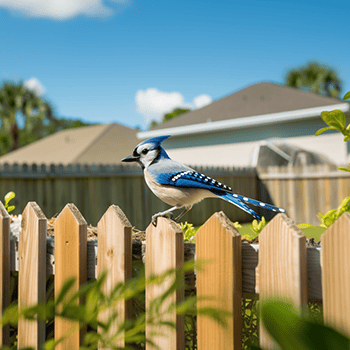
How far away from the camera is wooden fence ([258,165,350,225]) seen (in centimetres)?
980

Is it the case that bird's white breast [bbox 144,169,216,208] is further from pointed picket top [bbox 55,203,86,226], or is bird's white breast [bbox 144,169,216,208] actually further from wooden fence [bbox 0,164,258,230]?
wooden fence [bbox 0,164,258,230]

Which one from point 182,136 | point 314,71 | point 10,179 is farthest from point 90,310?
point 314,71

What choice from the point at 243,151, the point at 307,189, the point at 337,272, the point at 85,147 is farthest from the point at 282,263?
the point at 85,147

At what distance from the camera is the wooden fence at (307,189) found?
9.80 m

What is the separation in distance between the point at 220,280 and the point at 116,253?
49cm

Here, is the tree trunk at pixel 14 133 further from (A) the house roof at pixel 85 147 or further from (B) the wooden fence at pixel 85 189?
(B) the wooden fence at pixel 85 189

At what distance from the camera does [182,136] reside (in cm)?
1465

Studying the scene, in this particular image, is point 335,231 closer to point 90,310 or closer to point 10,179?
point 90,310

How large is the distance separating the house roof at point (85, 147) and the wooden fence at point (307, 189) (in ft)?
39.9

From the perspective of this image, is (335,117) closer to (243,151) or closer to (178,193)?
(178,193)

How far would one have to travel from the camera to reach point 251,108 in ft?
44.0

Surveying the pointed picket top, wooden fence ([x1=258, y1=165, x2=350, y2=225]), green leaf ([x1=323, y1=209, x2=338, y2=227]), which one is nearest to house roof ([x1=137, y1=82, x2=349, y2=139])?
wooden fence ([x1=258, y1=165, x2=350, y2=225])

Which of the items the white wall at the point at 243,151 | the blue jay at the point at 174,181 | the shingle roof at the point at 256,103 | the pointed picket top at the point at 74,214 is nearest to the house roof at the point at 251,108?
the shingle roof at the point at 256,103

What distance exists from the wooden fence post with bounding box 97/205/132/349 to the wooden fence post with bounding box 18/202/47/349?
38 cm
